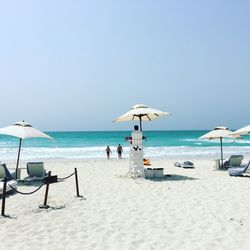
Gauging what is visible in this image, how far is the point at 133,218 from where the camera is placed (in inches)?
284

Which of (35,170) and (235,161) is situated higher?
(235,161)

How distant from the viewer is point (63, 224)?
683 cm

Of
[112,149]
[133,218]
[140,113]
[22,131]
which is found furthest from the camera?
[112,149]

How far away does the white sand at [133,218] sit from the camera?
18.9 ft

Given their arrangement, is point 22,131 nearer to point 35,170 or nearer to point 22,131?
point 22,131

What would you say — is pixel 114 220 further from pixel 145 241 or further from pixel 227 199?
pixel 227 199

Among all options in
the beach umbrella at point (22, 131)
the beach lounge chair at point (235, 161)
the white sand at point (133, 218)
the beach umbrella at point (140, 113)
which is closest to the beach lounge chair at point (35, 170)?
the beach umbrella at point (22, 131)

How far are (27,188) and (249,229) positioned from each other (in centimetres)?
755

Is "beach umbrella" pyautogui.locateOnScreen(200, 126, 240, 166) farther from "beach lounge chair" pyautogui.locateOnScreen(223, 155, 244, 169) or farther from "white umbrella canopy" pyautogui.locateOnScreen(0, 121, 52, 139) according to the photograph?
"white umbrella canopy" pyautogui.locateOnScreen(0, 121, 52, 139)

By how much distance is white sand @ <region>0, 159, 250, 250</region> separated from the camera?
18.9 feet

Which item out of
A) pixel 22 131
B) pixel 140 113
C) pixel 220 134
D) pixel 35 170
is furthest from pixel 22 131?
pixel 220 134

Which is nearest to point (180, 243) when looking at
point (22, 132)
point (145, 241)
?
point (145, 241)

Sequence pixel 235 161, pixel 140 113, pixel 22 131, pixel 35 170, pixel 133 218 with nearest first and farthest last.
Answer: pixel 133 218 → pixel 22 131 → pixel 35 170 → pixel 140 113 → pixel 235 161

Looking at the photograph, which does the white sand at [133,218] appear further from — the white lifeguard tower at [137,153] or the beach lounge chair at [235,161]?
the beach lounge chair at [235,161]
